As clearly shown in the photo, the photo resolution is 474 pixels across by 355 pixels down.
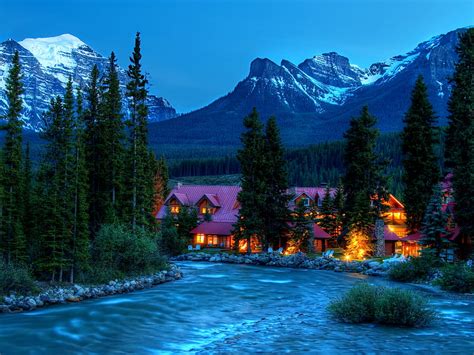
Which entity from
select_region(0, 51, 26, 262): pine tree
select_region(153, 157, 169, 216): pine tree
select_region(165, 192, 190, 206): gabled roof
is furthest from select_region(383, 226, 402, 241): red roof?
select_region(0, 51, 26, 262): pine tree

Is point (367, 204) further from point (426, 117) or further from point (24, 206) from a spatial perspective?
point (24, 206)

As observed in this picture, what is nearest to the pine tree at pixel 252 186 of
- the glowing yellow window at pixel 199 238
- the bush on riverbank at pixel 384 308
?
the glowing yellow window at pixel 199 238

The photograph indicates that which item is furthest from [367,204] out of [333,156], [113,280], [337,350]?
[333,156]

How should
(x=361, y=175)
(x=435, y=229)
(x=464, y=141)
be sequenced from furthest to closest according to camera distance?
(x=361, y=175), (x=464, y=141), (x=435, y=229)

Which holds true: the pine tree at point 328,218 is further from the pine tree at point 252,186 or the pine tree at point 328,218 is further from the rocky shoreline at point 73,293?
the rocky shoreline at point 73,293

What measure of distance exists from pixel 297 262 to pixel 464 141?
70.3 feet

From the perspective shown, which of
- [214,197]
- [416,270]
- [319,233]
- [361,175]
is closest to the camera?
[416,270]

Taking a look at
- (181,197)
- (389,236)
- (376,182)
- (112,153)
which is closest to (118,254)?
(112,153)

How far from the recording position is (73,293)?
101ft

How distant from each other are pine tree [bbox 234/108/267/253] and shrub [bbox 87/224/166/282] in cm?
2279

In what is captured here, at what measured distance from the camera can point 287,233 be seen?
2621 inches

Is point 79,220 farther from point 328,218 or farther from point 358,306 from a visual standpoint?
point 328,218

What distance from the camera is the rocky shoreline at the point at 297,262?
5081 centimetres

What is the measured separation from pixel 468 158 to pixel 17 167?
34737mm
